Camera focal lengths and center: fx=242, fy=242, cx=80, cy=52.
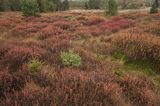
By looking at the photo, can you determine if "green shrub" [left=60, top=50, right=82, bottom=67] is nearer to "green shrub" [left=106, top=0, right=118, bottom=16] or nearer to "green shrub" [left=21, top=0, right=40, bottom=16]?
"green shrub" [left=21, top=0, right=40, bottom=16]

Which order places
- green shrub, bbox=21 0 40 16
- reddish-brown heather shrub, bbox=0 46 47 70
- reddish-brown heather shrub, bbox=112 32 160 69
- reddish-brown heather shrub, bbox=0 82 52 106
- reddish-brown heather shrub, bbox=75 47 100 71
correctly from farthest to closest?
green shrub, bbox=21 0 40 16, reddish-brown heather shrub, bbox=112 32 160 69, reddish-brown heather shrub, bbox=75 47 100 71, reddish-brown heather shrub, bbox=0 46 47 70, reddish-brown heather shrub, bbox=0 82 52 106

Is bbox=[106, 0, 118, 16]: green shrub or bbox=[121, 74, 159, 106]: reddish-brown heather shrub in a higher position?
bbox=[106, 0, 118, 16]: green shrub

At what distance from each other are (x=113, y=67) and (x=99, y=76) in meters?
1.78

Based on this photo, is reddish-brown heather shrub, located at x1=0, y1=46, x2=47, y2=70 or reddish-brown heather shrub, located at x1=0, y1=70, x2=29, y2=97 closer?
reddish-brown heather shrub, located at x1=0, y1=70, x2=29, y2=97

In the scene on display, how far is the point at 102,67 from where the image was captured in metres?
6.77

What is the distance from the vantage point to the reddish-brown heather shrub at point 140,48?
25.8ft

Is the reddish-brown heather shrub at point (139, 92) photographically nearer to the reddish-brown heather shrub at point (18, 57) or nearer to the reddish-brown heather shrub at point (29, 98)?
the reddish-brown heather shrub at point (29, 98)

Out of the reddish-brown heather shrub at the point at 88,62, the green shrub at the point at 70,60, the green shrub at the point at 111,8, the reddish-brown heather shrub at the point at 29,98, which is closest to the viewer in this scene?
the reddish-brown heather shrub at the point at 29,98

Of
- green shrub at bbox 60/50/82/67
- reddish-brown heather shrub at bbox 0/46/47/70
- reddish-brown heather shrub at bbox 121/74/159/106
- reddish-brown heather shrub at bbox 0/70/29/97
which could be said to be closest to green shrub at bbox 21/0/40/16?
reddish-brown heather shrub at bbox 0/46/47/70

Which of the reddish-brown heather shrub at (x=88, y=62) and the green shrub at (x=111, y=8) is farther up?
the green shrub at (x=111, y=8)

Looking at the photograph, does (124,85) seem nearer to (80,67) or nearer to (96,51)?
(80,67)

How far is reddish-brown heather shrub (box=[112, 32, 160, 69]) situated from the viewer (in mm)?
7864

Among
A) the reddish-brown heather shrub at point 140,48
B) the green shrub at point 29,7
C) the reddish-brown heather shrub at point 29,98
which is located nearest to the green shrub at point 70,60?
the reddish-brown heather shrub at point 29,98

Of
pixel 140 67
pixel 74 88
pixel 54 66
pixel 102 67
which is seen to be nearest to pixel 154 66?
pixel 140 67
